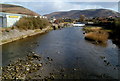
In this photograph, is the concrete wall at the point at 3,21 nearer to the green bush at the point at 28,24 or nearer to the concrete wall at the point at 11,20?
the concrete wall at the point at 11,20

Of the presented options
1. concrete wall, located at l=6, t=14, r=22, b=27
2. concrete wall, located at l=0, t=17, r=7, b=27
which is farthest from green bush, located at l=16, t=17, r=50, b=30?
concrete wall, located at l=0, t=17, r=7, b=27

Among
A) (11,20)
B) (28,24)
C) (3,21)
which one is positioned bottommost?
(28,24)

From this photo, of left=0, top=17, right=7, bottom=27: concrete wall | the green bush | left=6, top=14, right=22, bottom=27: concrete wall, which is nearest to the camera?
left=0, top=17, right=7, bottom=27: concrete wall

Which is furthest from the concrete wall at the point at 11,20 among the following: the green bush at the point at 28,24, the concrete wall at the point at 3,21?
the green bush at the point at 28,24

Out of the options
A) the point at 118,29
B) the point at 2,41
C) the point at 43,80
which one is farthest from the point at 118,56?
the point at 2,41

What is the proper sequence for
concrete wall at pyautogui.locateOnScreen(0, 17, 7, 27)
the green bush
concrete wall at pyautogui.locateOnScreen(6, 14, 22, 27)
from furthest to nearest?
concrete wall at pyautogui.locateOnScreen(6, 14, 22, 27) < the green bush < concrete wall at pyautogui.locateOnScreen(0, 17, 7, 27)

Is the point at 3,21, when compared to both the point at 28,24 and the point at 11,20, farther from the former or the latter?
the point at 28,24

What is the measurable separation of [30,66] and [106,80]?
5451mm

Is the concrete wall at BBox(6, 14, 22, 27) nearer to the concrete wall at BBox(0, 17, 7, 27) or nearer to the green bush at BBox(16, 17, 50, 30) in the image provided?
the concrete wall at BBox(0, 17, 7, 27)

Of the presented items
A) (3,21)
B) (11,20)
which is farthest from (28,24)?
(3,21)

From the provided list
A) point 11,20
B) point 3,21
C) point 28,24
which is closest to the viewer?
point 3,21

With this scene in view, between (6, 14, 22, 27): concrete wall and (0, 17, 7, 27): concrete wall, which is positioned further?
(6, 14, 22, 27): concrete wall

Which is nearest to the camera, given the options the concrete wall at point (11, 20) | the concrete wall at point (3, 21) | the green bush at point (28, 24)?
the concrete wall at point (3, 21)

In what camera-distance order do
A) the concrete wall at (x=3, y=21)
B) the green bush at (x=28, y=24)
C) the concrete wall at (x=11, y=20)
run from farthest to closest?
the concrete wall at (x=11, y=20) → the green bush at (x=28, y=24) → the concrete wall at (x=3, y=21)
